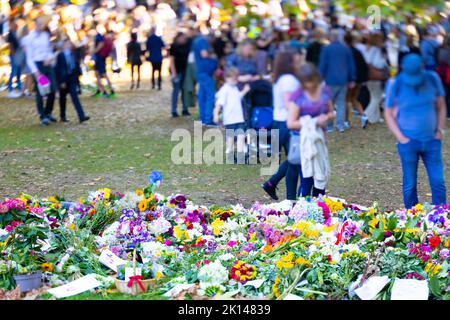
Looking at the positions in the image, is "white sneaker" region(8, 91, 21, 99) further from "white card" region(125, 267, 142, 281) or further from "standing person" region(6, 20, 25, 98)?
"white card" region(125, 267, 142, 281)

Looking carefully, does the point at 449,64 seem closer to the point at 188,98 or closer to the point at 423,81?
the point at 188,98

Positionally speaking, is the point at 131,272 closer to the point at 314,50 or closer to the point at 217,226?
the point at 217,226

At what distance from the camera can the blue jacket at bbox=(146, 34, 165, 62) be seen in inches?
823

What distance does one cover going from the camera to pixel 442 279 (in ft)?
19.3

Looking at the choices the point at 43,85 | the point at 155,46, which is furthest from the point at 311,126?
the point at 155,46

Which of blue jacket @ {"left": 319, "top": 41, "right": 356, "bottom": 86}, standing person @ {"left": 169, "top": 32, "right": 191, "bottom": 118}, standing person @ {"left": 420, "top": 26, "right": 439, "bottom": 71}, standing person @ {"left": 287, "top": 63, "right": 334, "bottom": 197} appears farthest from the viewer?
standing person @ {"left": 169, "top": 32, "right": 191, "bottom": 118}

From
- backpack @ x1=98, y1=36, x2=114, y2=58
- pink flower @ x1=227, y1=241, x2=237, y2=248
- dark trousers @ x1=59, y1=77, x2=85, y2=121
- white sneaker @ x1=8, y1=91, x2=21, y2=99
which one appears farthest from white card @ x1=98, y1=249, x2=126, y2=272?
white sneaker @ x1=8, y1=91, x2=21, y2=99

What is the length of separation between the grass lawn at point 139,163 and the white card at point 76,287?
4099 millimetres

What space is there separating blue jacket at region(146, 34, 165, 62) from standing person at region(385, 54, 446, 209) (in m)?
13.0

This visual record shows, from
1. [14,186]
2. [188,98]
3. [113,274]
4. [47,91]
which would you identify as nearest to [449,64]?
[188,98]

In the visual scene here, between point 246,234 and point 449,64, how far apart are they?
1058cm

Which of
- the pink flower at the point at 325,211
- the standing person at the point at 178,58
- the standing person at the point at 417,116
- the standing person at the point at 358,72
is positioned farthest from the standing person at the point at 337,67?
the pink flower at the point at 325,211

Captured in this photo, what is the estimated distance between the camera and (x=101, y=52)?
21.9m

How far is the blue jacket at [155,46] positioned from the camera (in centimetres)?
2091
